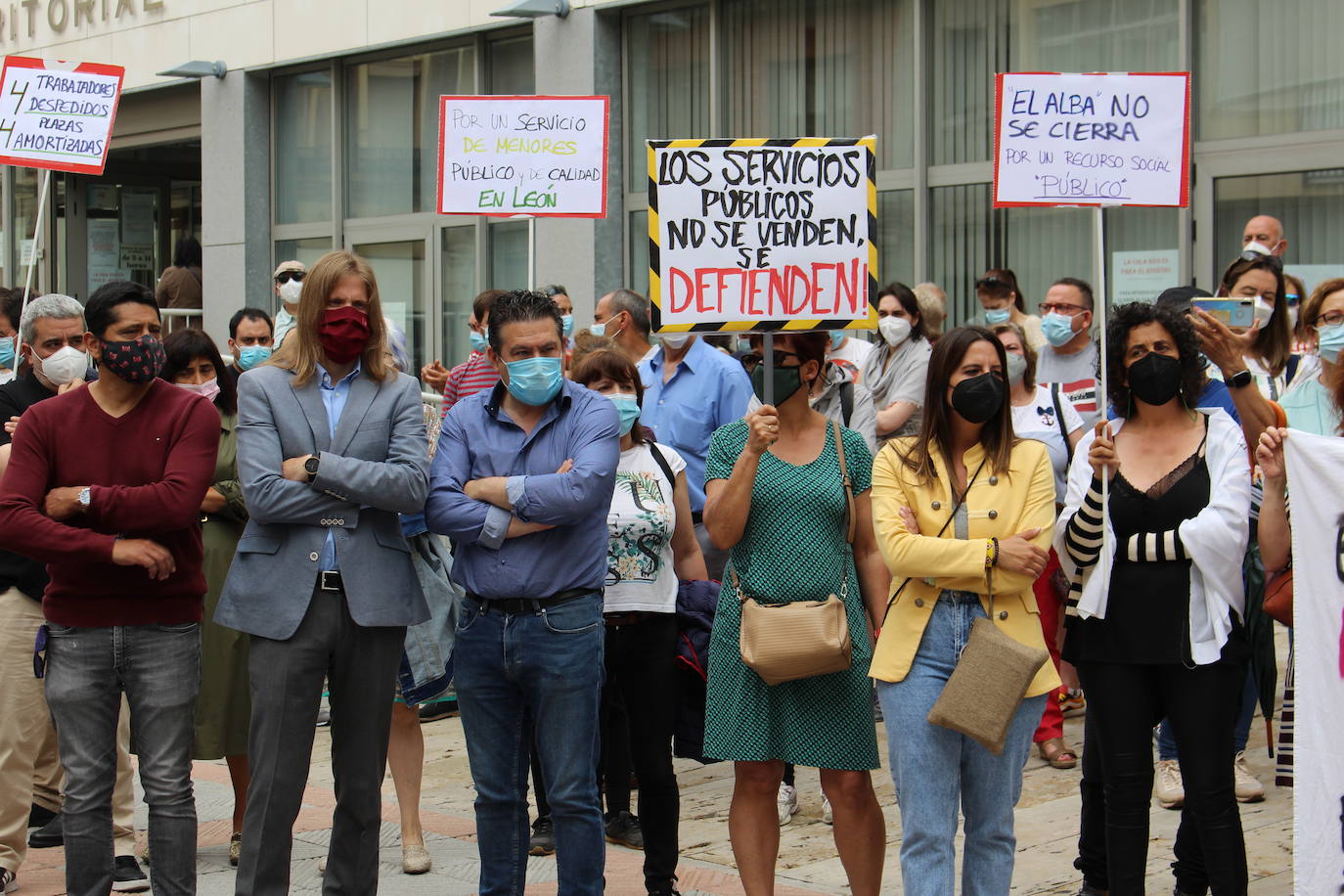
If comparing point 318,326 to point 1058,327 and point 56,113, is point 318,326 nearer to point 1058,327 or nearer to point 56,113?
point 1058,327

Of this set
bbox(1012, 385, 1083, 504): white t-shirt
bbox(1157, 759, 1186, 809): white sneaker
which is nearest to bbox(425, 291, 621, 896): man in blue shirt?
bbox(1157, 759, 1186, 809): white sneaker

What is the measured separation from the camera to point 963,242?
42.2 feet

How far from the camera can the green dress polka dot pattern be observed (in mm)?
5438

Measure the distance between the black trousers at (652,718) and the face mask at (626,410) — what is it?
0.73 metres

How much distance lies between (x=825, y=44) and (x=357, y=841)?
963 centimetres

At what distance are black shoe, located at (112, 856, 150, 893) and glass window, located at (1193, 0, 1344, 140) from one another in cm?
853

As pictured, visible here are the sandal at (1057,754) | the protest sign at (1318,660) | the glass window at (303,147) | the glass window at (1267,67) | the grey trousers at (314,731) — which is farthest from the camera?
the glass window at (303,147)

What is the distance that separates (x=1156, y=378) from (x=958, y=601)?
0.96 m

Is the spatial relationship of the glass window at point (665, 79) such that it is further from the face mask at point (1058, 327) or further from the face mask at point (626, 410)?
the face mask at point (626, 410)

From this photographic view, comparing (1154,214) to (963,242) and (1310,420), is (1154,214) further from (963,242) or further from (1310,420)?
(1310,420)

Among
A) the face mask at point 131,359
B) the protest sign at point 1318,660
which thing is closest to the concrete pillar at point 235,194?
the face mask at point 131,359

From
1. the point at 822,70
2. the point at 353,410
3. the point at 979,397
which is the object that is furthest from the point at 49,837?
the point at 822,70

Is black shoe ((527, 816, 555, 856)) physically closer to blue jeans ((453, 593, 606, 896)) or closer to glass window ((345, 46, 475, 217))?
blue jeans ((453, 593, 606, 896))

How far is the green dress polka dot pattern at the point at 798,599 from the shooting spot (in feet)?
17.8
